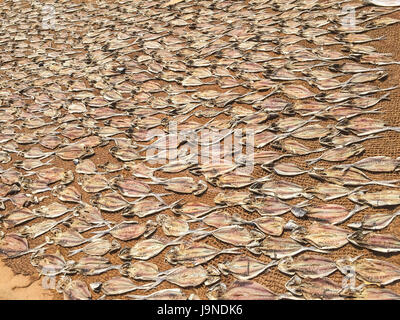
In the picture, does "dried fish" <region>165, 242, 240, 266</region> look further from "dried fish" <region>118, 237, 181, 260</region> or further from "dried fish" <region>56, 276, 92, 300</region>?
"dried fish" <region>56, 276, 92, 300</region>

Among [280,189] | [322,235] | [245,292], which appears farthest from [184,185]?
[322,235]

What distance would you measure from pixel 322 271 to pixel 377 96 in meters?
1.75

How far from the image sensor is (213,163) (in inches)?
124

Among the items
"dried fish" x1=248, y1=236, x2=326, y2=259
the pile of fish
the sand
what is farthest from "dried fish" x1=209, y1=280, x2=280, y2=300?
the sand

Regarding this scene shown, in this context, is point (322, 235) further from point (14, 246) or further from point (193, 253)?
point (14, 246)

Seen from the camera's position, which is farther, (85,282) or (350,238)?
(85,282)

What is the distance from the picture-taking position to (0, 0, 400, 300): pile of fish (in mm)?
2406

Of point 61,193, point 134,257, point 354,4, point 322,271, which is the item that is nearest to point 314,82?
point 354,4

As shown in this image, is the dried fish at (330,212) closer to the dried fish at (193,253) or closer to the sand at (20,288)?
the dried fish at (193,253)

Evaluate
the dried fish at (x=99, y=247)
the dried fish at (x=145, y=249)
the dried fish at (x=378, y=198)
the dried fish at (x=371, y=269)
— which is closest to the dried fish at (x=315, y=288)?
the dried fish at (x=371, y=269)

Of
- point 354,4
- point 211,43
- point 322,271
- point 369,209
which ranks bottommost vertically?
point 322,271

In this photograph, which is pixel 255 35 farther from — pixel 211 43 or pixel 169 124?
pixel 169 124

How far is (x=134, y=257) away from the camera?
2.63 meters

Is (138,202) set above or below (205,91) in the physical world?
below
